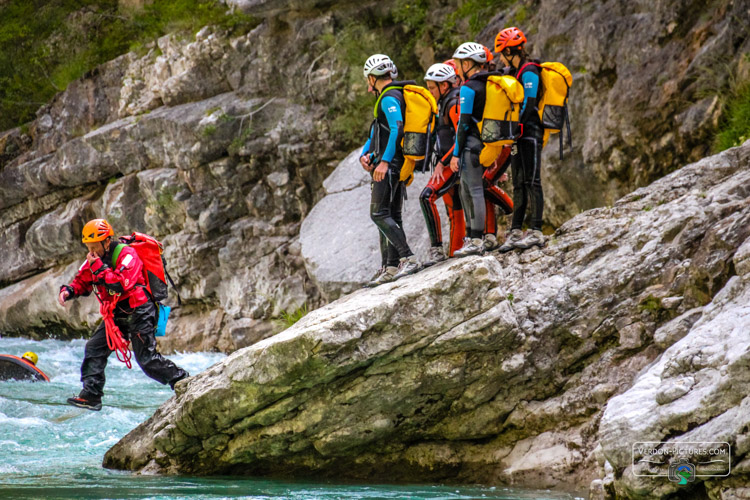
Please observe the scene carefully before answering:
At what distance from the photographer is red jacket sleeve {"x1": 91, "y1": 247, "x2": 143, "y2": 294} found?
827cm

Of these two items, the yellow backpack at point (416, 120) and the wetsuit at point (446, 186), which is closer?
the yellow backpack at point (416, 120)

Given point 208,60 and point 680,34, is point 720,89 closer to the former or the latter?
point 680,34

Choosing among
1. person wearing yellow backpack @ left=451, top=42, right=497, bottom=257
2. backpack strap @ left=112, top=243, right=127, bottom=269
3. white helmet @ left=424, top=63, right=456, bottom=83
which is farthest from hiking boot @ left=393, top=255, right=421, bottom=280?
backpack strap @ left=112, top=243, right=127, bottom=269

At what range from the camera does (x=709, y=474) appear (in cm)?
410

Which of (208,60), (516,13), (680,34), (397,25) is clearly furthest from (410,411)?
(208,60)

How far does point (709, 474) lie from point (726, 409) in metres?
0.38

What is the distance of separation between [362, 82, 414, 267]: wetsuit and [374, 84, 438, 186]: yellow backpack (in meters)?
0.05

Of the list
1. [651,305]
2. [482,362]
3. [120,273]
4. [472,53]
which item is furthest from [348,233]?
[651,305]

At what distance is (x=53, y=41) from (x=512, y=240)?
63.9ft

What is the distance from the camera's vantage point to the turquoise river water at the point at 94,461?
18.0ft

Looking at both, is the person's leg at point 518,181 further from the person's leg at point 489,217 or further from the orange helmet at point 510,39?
the orange helmet at point 510,39

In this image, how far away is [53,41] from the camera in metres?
22.0

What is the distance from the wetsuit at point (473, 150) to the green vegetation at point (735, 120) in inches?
155

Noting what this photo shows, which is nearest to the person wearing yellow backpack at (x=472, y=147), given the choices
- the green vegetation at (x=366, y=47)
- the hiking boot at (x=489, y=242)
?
the hiking boot at (x=489, y=242)
